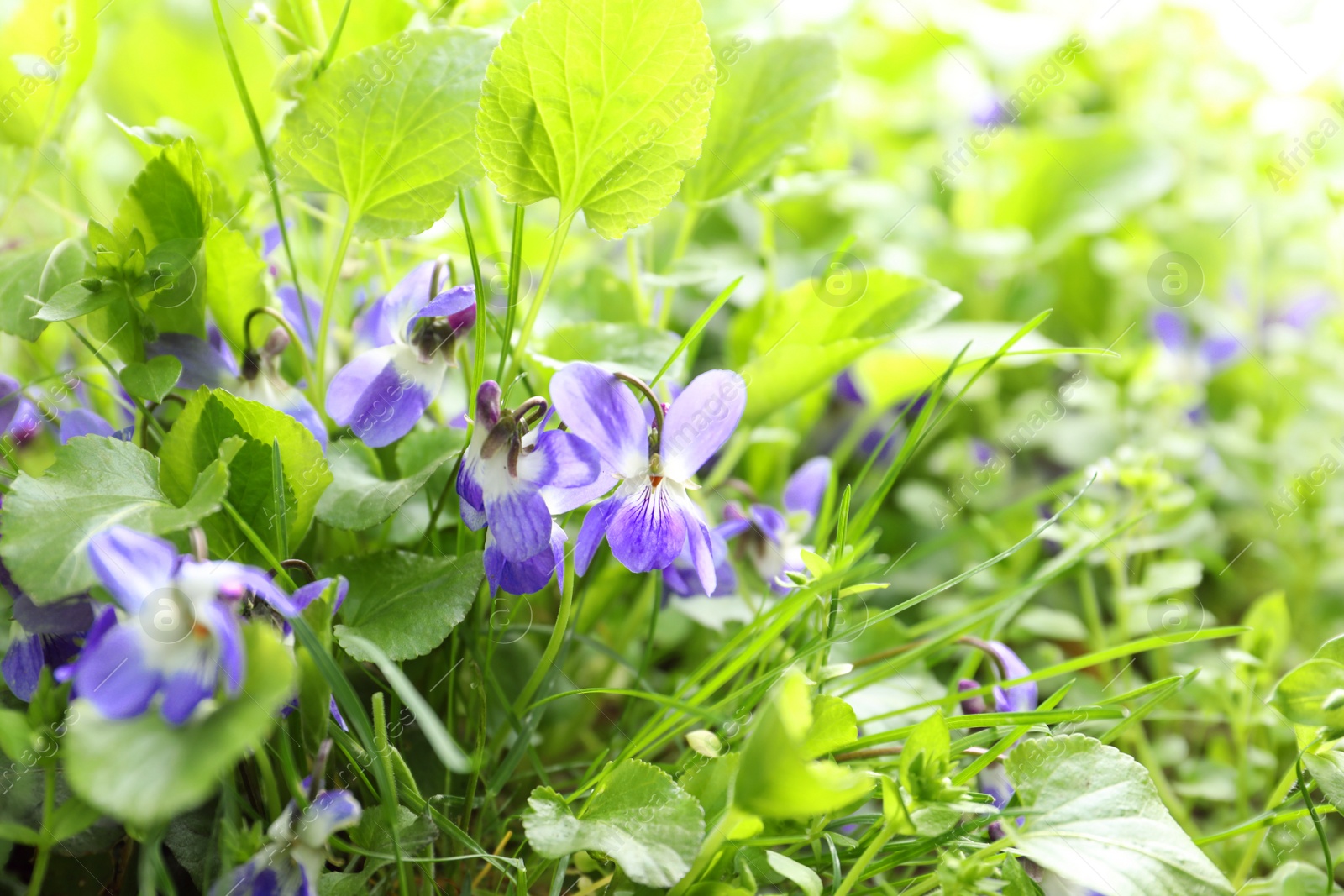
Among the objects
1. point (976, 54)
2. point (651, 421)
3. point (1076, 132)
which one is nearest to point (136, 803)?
point (651, 421)

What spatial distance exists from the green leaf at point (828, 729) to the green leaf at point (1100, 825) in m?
0.11

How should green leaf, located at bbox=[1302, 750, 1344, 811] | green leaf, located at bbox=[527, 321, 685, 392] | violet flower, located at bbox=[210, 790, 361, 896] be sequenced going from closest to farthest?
1. violet flower, located at bbox=[210, 790, 361, 896]
2. green leaf, located at bbox=[1302, 750, 1344, 811]
3. green leaf, located at bbox=[527, 321, 685, 392]

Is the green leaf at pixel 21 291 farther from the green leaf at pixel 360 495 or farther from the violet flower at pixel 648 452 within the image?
the violet flower at pixel 648 452

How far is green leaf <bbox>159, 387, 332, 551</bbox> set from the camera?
1.88 feet

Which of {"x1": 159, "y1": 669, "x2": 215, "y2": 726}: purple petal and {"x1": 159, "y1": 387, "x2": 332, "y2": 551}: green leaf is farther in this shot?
{"x1": 159, "y1": 387, "x2": 332, "y2": 551}: green leaf

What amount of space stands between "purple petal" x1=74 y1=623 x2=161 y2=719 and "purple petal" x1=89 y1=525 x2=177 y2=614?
0.02m

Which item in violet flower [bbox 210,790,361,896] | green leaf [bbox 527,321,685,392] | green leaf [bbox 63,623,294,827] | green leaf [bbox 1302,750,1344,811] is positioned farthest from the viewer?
green leaf [bbox 527,321,685,392]

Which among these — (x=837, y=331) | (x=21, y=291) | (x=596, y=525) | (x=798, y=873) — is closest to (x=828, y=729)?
(x=798, y=873)

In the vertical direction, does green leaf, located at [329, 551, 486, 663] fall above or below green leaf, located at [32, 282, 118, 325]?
below

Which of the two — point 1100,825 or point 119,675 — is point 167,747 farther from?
point 1100,825

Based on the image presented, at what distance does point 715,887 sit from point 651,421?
31cm

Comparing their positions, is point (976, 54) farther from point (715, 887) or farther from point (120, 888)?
point (120, 888)

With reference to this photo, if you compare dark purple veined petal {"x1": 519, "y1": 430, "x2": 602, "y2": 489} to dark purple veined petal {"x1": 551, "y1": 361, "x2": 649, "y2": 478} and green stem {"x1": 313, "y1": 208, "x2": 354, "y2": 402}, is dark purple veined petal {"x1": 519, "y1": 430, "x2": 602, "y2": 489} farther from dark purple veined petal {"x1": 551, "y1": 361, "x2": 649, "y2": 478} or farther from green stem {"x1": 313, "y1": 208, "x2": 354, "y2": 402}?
green stem {"x1": 313, "y1": 208, "x2": 354, "y2": 402}

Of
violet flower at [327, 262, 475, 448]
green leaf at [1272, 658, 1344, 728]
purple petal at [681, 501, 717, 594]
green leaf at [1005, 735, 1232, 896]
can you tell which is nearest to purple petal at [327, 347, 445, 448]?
violet flower at [327, 262, 475, 448]
